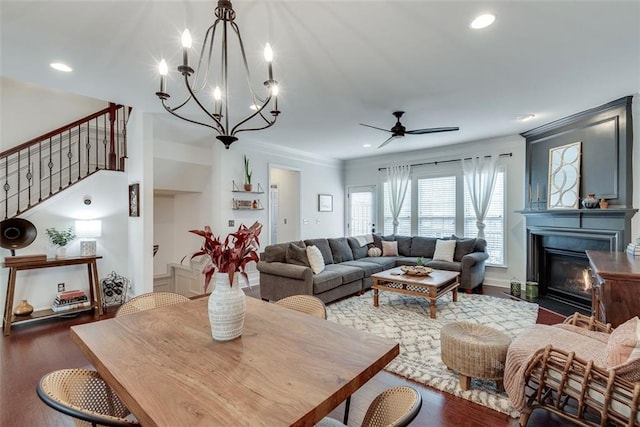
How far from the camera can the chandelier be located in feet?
5.24

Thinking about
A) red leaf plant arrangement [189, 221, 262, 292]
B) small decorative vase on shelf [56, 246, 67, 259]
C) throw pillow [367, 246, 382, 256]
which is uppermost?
red leaf plant arrangement [189, 221, 262, 292]

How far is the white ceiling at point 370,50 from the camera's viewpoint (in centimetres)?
202

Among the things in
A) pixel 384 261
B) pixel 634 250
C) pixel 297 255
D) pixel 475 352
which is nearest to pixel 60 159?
pixel 297 255

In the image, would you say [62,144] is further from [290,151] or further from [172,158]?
[290,151]

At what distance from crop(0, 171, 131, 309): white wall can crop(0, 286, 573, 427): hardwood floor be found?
2.04 feet

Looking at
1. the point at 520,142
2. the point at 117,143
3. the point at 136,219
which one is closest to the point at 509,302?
the point at 520,142

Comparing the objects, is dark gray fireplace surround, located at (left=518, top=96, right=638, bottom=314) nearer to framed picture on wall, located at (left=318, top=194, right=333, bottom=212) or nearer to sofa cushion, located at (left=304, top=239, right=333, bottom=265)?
sofa cushion, located at (left=304, top=239, right=333, bottom=265)

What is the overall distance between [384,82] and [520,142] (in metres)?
3.62

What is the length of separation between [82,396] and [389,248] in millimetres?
5515

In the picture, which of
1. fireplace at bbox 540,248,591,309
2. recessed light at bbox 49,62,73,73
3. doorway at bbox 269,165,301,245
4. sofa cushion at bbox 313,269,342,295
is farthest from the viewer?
doorway at bbox 269,165,301,245

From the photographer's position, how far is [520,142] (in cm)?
534

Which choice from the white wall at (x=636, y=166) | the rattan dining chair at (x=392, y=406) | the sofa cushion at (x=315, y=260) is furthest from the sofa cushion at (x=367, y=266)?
the rattan dining chair at (x=392, y=406)

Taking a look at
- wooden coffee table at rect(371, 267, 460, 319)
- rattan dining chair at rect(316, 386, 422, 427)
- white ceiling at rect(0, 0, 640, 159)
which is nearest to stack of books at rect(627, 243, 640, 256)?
white ceiling at rect(0, 0, 640, 159)

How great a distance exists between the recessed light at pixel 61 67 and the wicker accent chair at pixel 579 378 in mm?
4360
